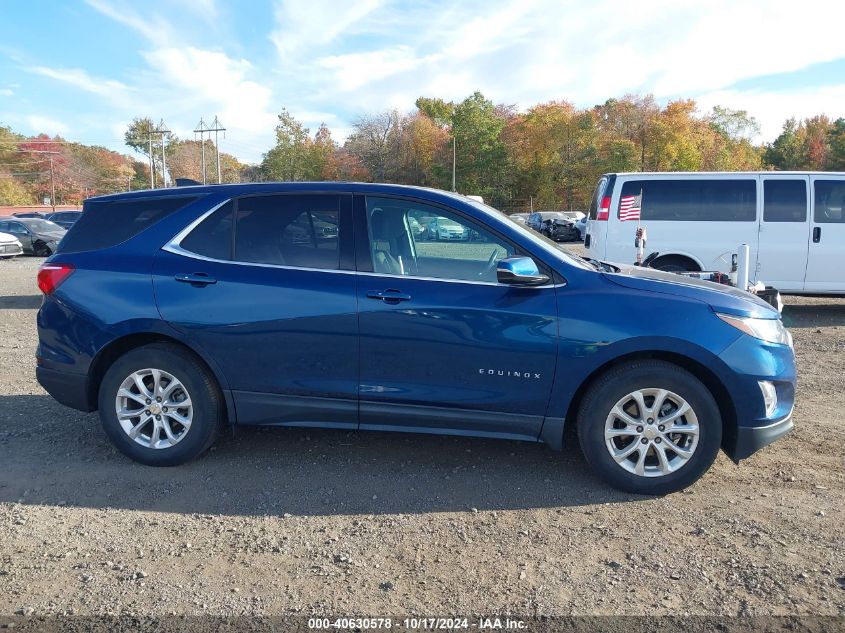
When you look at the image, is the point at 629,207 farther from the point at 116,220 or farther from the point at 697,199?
the point at 116,220

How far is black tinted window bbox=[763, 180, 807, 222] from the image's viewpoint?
30.7ft

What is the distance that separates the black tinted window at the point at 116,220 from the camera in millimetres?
4344

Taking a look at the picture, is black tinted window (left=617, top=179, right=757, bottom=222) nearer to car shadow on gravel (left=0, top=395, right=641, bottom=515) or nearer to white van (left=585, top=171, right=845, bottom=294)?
white van (left=585, top=171, right=845, bottom=294)

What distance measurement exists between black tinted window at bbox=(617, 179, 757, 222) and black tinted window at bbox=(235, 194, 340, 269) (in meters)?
6.60

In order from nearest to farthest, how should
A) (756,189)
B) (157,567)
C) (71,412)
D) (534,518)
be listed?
(157,567)
(534,518)
(71,412)
(756,189)

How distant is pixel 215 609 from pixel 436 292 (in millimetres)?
2040

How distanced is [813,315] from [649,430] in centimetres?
794

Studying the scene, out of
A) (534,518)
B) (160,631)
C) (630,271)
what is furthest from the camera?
(630,271)

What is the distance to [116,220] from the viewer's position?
440 cm

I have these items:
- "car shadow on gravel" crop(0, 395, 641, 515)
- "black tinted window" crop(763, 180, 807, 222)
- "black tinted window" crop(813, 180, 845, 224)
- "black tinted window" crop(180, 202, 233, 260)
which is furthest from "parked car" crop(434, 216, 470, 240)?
"black tinted window" crop(813, 180, 845, 224)

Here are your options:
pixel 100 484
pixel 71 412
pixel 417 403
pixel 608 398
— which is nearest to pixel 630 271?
pixel 608 398

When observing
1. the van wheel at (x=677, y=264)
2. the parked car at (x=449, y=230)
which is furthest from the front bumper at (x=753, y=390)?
the van wheel at (x=677, y=264)

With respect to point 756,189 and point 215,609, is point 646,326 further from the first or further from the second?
point 756,189

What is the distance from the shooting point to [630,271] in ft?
14.3
